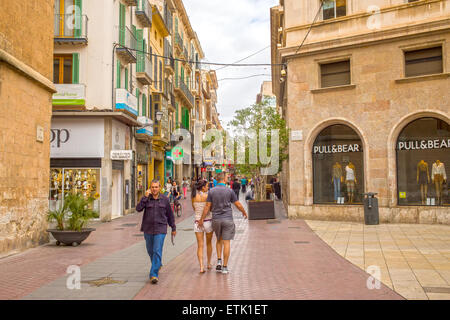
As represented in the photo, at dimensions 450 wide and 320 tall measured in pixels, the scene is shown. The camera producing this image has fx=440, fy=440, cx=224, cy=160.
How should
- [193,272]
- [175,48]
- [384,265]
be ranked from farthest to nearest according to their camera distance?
[175,48]
[384,265]
[193,272]

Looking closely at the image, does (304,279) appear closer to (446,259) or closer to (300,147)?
(446,259)

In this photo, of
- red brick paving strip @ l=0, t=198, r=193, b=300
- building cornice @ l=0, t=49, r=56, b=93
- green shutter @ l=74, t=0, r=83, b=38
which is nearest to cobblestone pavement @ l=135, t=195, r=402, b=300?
red brick paving strip @ l=0, t=198, r=193, b=300

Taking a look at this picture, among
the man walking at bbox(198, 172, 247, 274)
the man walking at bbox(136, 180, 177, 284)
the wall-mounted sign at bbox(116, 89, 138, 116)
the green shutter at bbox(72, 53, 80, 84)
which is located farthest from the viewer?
the wall-mounted sign at bbox(116, 89, 138, 116)

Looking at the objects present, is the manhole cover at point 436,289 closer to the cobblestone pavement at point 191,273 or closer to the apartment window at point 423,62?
the cobblestone pavement at point 191,273

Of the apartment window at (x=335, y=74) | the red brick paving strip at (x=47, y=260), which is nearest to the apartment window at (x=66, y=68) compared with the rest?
the red brick paving strip at (x=47, y=260)

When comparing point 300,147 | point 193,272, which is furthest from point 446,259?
point 300,147

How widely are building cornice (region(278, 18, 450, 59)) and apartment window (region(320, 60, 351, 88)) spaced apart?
634 millimetres

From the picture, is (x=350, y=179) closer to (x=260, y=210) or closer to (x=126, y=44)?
(x=260, y=210)

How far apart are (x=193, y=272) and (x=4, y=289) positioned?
2.94 m

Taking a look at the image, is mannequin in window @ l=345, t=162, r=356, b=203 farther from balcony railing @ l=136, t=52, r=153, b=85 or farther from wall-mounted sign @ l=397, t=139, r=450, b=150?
balcony railing @ l=136, t=52, r=153, b=85

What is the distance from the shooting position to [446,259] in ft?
28.6

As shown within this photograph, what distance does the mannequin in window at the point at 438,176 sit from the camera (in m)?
15.5

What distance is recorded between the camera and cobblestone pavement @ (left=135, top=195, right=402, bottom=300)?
19.8ft

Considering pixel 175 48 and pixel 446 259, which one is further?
pixel 175 48
